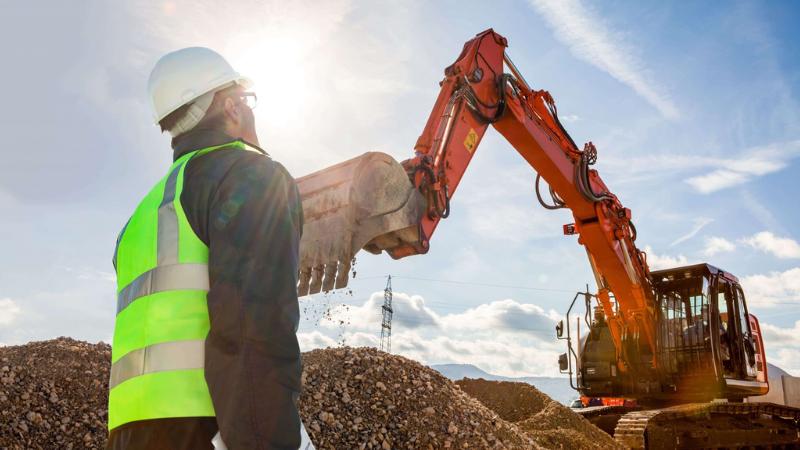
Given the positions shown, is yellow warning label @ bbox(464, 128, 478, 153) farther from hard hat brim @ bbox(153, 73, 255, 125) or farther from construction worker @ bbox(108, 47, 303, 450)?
construction worker @ bbox(108, 47, 303, 450)

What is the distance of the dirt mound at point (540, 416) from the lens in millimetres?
9438

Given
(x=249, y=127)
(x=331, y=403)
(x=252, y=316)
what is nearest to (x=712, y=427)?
(x=331, y=403)

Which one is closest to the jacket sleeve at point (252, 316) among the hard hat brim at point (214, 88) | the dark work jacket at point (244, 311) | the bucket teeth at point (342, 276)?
the dark work jacket at point (244, 311)

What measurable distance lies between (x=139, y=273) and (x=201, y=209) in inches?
11.6

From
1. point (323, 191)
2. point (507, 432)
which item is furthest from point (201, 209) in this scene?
point (507, 432)

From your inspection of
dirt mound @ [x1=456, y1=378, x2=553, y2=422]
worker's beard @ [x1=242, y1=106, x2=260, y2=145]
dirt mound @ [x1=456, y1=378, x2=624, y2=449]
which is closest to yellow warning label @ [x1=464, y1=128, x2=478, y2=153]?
dirt mound @ [x1=456, y1=378, x2=624, y2=449]

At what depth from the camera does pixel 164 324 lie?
1.94m

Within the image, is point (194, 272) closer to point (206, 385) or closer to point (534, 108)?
point (206, 385)

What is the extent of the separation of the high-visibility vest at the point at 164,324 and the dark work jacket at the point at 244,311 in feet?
0.13

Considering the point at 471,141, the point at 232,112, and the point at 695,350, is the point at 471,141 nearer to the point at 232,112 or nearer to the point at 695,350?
the point at 232,112

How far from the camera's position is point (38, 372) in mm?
7238

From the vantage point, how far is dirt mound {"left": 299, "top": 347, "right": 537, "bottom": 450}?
6.41 meters

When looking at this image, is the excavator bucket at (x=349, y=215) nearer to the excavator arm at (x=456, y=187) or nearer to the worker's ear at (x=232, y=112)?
the excavator arm at (x=456, y=187)

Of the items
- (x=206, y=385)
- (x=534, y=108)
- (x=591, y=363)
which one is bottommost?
(x=206, y=385)
